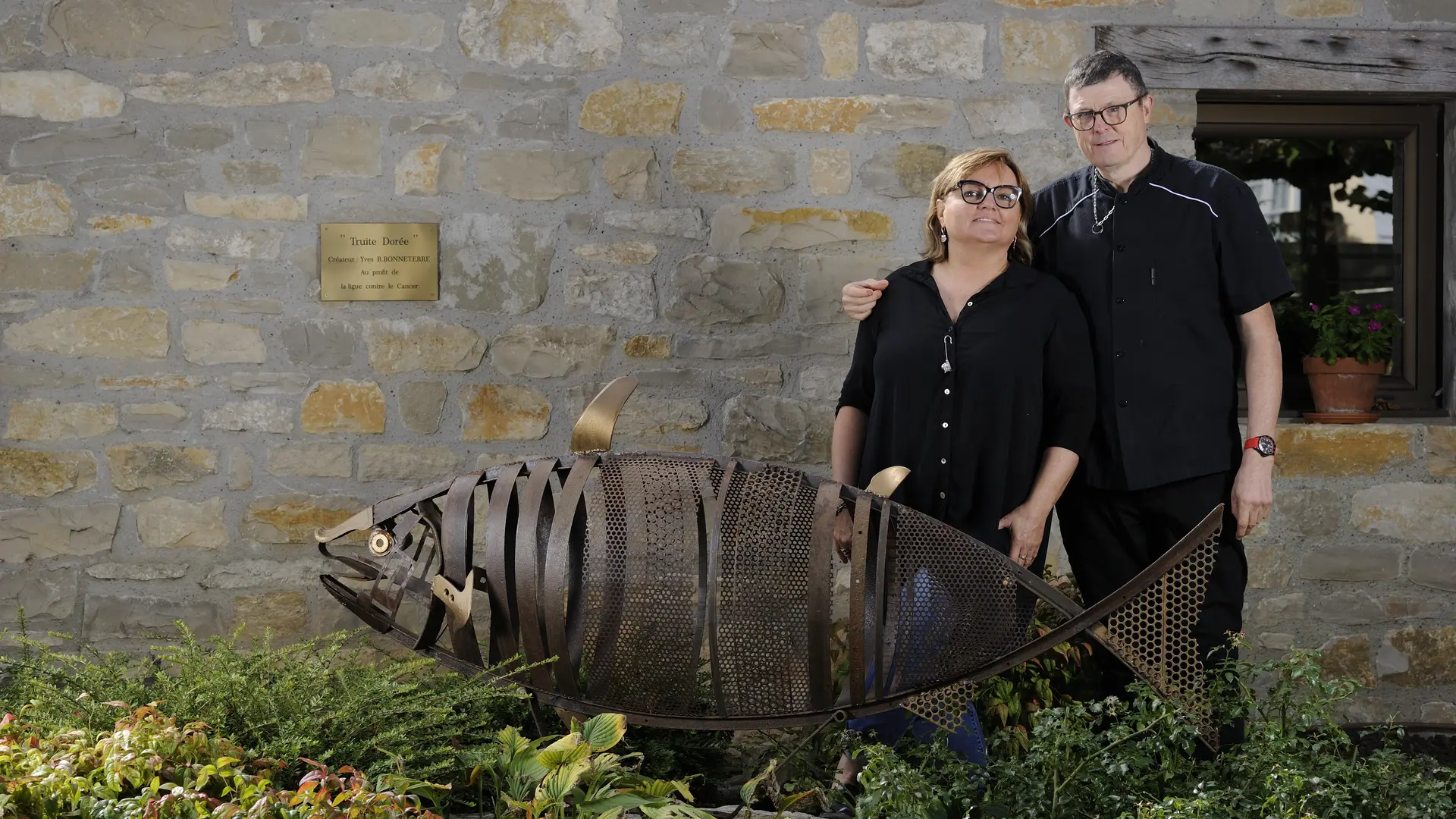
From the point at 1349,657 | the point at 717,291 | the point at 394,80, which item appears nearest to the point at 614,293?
the point at 717,291

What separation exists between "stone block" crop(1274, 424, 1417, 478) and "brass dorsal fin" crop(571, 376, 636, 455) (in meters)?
2.23

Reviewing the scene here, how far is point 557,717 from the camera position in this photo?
8.81 ft

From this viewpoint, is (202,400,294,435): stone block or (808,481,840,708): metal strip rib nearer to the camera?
(808,481,840,708): metal strip rib

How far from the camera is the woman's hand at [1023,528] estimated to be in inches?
101

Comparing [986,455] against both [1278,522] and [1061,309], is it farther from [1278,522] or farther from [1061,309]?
[1278,522]

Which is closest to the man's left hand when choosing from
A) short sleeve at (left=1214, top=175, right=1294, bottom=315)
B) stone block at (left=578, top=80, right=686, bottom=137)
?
short sleeve at (left=1214, top=175, right=1294, bottom=315)

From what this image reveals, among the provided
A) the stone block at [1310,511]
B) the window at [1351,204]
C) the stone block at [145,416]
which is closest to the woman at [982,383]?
the stone block at [1310,511]

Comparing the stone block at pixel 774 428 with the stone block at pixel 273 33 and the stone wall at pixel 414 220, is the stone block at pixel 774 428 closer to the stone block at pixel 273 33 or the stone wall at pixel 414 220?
the stone wall at pixel 414 220

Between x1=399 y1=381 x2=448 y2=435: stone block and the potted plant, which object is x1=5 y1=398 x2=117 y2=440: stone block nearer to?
x1=399 y1=381 x2=448 y2=435: stone block

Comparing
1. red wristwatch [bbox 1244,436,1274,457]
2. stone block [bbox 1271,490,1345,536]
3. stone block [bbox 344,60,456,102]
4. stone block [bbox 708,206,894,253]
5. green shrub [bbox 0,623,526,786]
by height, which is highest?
stone block [bbox 344,60,456,102]

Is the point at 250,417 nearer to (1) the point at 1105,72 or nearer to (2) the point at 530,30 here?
(2) the point at 530,30

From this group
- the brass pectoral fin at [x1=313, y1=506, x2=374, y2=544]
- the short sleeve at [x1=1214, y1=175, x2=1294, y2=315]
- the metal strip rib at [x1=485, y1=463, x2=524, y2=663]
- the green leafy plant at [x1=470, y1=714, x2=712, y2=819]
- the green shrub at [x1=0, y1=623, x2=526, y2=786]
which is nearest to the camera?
the green leafy plant at [x1=470, y1=714, x2=712, y2=819]

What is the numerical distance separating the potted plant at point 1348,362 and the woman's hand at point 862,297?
1840 mm

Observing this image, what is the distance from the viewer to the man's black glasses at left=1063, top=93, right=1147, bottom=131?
2578mm
